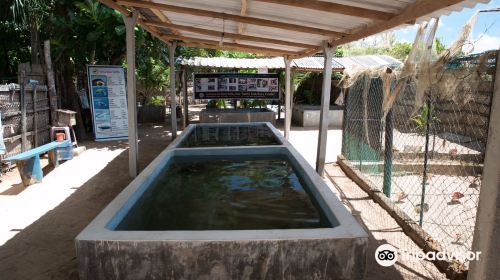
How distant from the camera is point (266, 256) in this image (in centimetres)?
255

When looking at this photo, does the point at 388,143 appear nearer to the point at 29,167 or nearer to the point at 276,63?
the point at 29,167

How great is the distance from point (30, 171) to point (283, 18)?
506 centimetres

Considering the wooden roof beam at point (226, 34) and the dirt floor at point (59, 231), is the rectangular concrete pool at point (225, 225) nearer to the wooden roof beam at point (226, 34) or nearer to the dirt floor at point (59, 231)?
the dirt floor at point (59, 231)

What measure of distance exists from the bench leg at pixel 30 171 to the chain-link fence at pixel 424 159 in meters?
5.97

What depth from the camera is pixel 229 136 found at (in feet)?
27.3

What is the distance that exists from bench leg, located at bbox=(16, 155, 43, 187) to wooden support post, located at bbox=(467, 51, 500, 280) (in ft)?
21.6

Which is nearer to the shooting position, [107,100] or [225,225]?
[225,225]

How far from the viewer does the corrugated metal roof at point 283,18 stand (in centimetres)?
354

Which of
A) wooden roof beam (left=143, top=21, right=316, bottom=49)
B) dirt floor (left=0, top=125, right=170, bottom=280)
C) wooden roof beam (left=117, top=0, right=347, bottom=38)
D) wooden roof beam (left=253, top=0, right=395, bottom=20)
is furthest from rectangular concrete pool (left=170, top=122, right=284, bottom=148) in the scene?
wooden roof beam (left=253, top=0, right=395, bottom=20)

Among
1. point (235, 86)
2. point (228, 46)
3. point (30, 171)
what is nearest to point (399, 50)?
point (235, 86)

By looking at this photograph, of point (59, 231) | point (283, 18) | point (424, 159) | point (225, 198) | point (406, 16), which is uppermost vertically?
point (283, 18)

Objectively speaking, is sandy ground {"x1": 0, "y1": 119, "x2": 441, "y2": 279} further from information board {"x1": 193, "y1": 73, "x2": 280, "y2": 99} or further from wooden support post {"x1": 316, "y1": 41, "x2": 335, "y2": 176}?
information board {"x1": 193, "y1": 73, "x2": 280, "y2": 99}

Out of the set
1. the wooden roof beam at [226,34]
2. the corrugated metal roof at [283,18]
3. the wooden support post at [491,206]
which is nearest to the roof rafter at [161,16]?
the corrugated metal roof at [283,18]

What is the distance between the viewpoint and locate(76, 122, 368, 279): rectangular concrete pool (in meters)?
2.50
